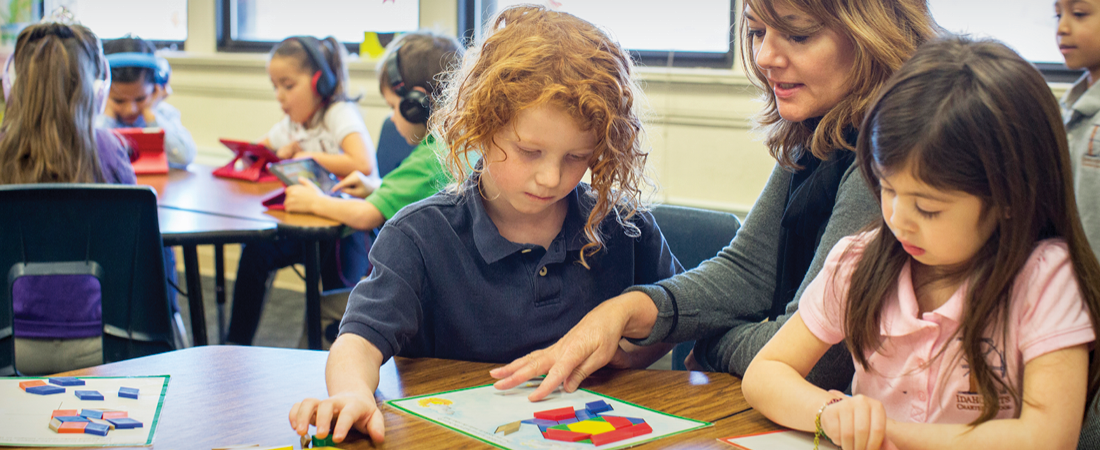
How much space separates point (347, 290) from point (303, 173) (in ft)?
1.22

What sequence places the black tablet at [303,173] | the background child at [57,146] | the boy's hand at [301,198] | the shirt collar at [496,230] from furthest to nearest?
1. the black tablet at [303,173]
2. the boy's hand at [301,198]
3. the background child at [57,146]
4. the shirt collar at [496,230]

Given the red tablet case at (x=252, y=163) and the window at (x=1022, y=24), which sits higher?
the window at (x=1022, y=24)

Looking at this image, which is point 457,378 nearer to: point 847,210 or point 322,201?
point 847,210

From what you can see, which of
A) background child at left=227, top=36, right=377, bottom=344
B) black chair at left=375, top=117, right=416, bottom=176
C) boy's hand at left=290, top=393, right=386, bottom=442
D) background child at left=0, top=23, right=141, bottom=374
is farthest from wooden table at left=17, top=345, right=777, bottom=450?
black chair at left=375, top=117, right=416, bottom=176

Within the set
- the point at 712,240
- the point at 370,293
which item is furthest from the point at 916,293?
the point at 712,240

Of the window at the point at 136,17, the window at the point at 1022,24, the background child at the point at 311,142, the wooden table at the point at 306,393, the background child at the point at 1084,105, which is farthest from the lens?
the window at the point at 136,17

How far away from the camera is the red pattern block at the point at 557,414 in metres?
0.90

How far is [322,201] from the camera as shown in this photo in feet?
7.26

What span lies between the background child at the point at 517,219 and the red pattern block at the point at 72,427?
9.7 inches

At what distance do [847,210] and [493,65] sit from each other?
49 centimetres

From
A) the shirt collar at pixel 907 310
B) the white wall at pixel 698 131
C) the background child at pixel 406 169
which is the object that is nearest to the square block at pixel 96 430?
the shirt collar at pixel 907 310

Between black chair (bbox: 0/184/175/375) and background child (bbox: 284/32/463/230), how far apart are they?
519 millimetres

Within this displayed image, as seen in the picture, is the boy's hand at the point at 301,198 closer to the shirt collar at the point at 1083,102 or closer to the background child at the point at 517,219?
the background child at the point at 517,219

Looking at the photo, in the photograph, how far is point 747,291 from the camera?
1247 mm
